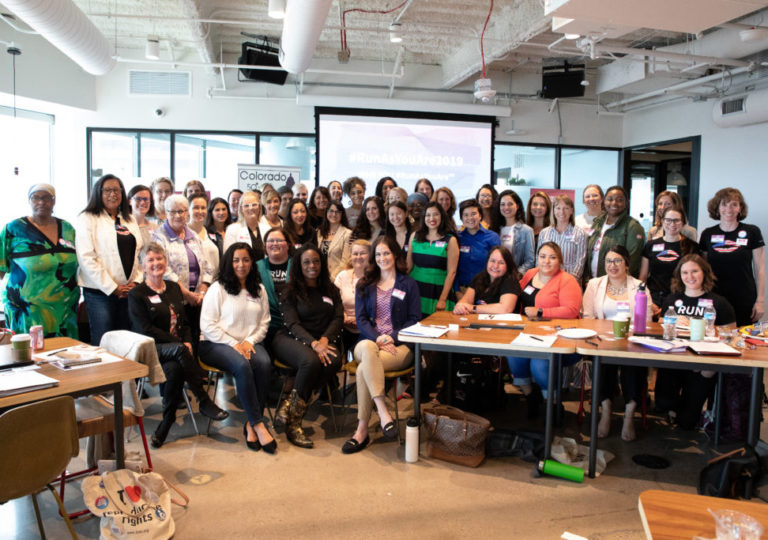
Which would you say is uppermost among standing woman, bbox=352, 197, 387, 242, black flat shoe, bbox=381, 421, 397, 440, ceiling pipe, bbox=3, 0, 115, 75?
ceiling pipe, bbox=3, 0, 115, 75

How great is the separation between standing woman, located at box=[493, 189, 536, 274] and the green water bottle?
196 cm

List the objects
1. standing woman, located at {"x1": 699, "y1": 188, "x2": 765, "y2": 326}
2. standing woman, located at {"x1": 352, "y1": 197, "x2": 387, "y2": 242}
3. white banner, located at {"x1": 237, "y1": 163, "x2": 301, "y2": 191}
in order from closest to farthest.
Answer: standing woman, located at {"x1": 699, "y1": 188, "x2": 765, "y2": 326}, standing woman, located at {"x1": 352, "y1": 197, "x2": 387, "y2": 242}, white banner, located at {"x1": 237, "y1": 163, "x2": 301, "y2": 191}

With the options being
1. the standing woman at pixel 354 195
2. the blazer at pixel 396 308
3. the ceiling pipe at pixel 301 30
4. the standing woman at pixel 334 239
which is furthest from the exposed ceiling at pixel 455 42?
the blazer at pixel 396 308

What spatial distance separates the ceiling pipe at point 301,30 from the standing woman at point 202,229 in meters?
1.67

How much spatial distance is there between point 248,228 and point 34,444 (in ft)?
9.07

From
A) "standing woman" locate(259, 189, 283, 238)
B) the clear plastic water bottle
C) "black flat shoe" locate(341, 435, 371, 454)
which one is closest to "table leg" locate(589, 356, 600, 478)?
the clear plastic water bottle

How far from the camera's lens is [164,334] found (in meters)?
3.40

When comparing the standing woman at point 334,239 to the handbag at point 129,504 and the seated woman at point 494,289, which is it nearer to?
the seated woman at point 494,289

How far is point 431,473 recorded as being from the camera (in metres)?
3.00

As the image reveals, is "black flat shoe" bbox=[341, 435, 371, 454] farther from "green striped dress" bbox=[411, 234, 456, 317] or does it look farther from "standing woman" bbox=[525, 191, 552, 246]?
"standing woman" bbox=[525, 191, 552, 246]

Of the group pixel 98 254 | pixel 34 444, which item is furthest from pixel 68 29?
pixel 34 444

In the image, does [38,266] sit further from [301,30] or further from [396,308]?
[301,30]

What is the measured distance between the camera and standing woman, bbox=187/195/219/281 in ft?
13.9

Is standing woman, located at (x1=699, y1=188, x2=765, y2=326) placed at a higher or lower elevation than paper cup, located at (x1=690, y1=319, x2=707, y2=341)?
higher
